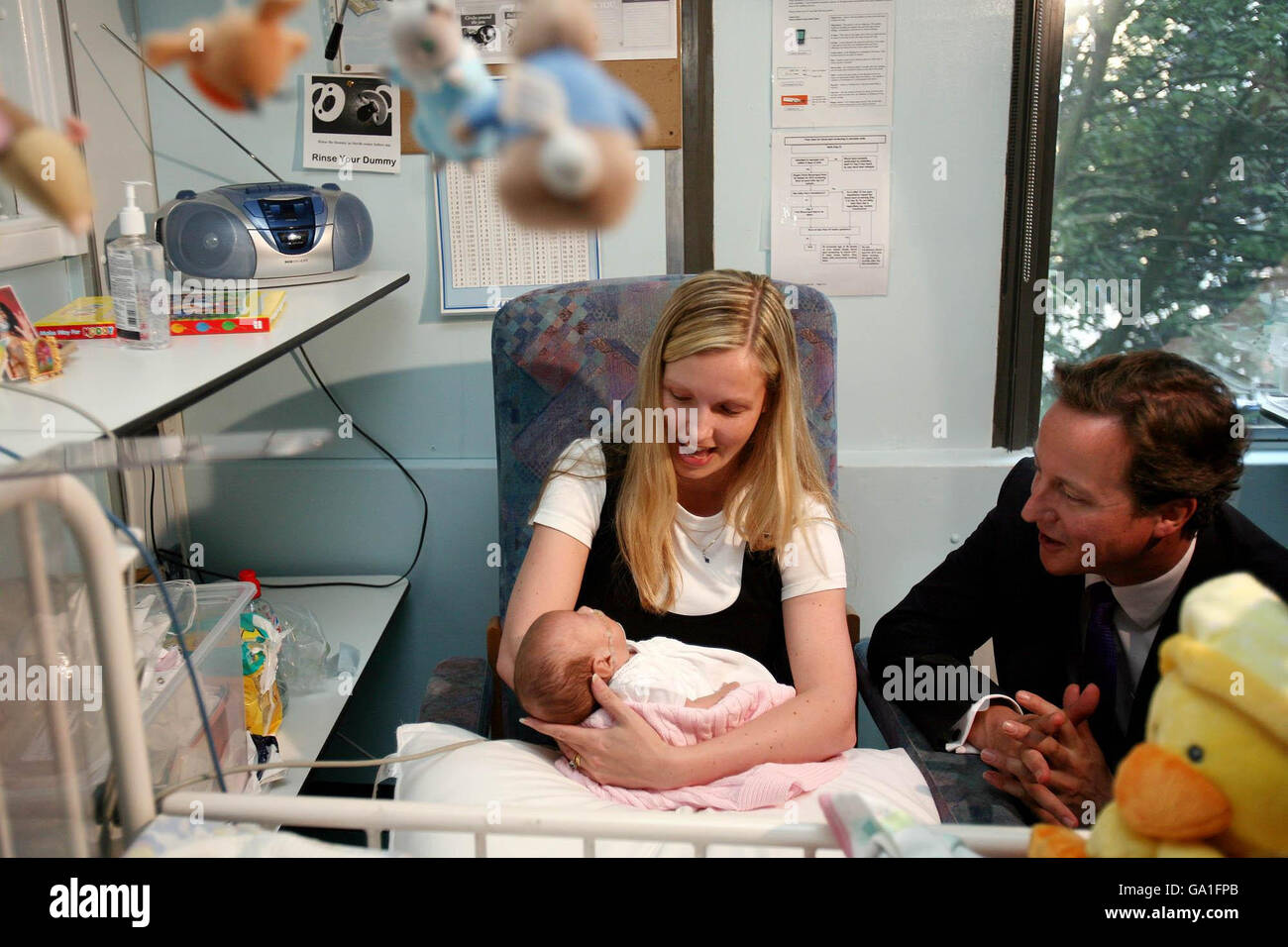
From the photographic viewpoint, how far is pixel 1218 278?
2.09 meters

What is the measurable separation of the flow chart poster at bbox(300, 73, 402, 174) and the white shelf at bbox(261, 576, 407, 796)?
0.83 meters

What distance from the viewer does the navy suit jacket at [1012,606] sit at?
128 cm

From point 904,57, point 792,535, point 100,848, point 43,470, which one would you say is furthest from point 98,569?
point 904,57

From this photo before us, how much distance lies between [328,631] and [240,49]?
60.5 inches

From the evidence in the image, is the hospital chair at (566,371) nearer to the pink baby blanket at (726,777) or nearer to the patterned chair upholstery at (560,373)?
the patterned chair upholstery at (560,373)

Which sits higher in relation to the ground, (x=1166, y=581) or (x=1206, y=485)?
(x=1206, y=485)

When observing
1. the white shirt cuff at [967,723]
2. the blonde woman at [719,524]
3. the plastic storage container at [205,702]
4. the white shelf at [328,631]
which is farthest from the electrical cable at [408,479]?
the white shirt cuff at [967,723]

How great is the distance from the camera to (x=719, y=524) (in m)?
1.46

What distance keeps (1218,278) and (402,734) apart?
1.81 m

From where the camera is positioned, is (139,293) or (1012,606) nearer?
(139,293)

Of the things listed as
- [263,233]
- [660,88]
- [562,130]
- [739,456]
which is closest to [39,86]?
[263,233]

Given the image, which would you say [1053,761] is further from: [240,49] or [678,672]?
[240,49]

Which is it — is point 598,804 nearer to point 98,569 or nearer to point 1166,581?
point 98,569

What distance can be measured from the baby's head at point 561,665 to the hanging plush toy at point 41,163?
80 cm
